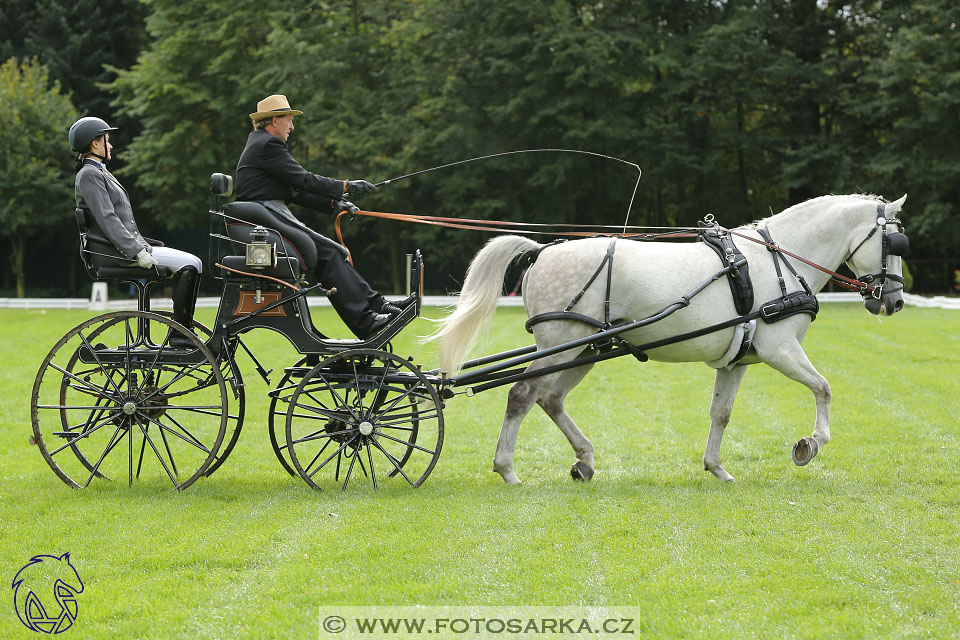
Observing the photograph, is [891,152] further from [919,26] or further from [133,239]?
[133,239]

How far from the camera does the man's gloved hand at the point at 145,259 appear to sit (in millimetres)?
7176

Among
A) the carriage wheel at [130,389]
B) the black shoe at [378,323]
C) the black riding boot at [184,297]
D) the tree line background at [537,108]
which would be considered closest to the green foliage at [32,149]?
the tree line background at [537,108]

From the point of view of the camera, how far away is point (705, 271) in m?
7.84

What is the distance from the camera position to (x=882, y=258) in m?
8.12

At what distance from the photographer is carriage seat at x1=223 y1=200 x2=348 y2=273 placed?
737 centimetres

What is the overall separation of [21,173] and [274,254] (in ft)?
105

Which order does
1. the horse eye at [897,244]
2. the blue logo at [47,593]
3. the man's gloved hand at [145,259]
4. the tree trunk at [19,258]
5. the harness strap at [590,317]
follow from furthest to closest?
the tree trunk at [19,258] < the horse eye at [897,244] < the harness strap at [590,317] < the man's gloved hand at [145,259] < the blue logo at [47,593]

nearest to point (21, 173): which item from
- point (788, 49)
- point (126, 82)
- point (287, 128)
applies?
point (126, 82)

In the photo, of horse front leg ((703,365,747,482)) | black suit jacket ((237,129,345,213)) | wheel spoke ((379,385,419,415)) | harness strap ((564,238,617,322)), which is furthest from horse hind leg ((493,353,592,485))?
black suit jacket ((237,129,345,213))

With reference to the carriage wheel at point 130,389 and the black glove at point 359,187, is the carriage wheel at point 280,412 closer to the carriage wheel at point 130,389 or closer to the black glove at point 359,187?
the carriage wheel at point 130,389

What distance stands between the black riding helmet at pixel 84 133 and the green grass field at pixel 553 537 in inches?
95.3

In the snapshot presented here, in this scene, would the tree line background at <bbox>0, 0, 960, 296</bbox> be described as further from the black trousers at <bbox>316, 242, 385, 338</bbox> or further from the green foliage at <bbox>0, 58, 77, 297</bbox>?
the black trousers at <bbox>316, 242, 385, 338</bbox>

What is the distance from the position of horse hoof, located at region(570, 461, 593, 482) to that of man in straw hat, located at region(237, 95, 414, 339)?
5.99 ft

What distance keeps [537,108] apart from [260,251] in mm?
25317
